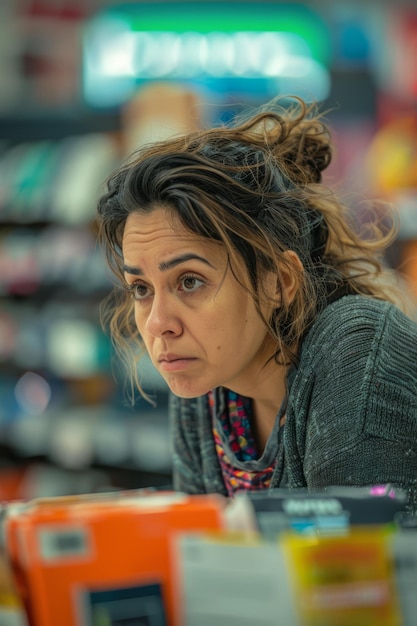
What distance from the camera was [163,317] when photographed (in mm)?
1466

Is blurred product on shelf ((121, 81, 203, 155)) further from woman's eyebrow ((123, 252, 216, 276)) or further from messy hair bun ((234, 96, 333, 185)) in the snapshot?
woman's eyebrow ((123, 252, 216, 276))

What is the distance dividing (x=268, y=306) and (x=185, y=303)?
0.20m

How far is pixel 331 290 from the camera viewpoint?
1.77m

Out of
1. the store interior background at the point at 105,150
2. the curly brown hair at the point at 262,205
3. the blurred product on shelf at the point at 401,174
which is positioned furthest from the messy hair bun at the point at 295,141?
the store interior background at the point at 105,150

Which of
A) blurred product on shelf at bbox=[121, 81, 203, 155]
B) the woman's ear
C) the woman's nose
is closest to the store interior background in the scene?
blurred product on shelf at bbox=[121, 81, 203, 155]

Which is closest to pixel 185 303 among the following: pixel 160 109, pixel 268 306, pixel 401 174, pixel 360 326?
pixel 268 306

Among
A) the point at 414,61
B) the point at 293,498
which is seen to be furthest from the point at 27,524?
the point at 414,61

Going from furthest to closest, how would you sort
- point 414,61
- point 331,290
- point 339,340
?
1. point 414,61
2. point 331,290
3. point 339,340

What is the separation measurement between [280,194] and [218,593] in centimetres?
99

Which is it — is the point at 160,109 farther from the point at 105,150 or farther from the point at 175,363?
the point at 175,363

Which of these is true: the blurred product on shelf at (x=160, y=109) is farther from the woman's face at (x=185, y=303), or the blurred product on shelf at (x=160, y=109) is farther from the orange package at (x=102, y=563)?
the orange package at (x=102, y=563)

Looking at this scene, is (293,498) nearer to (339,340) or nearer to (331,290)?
(339,340)

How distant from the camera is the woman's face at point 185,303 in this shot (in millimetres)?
1487

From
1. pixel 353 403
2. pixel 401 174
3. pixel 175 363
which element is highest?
pixel 401 174
